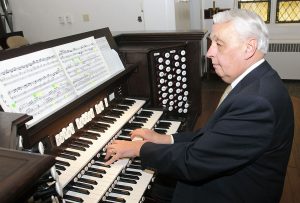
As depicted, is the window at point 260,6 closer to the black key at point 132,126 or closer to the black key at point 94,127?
the black key at point 132,126

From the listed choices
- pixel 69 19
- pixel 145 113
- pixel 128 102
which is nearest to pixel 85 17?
pixel 69 19

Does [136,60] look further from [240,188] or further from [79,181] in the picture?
[240,188]

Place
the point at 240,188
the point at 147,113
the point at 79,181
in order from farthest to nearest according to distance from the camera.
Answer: the point at 147,113 → the point at 79,181 → the point at 240,188

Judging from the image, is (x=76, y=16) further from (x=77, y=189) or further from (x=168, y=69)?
(x=77, y=189)

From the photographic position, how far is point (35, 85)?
1.48 m

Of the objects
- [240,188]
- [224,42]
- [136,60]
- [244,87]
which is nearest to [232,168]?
[240,188]

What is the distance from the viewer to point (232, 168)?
1.16 m

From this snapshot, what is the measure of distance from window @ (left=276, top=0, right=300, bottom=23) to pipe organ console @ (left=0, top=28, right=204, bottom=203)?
136 inches

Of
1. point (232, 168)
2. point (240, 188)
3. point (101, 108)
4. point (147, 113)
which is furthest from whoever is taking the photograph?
point (147, 113)

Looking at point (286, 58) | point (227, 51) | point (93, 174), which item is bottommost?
point (286, 58)

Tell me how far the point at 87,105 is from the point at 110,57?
51 cm

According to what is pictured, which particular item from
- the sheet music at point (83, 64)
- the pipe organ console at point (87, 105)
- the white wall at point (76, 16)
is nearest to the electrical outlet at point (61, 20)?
the white wall at point (76, 16)

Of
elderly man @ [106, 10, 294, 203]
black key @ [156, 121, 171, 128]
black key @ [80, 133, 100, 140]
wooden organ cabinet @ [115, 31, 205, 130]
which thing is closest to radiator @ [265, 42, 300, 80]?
wooden organ cabinet @ [115, 31, 205, 130]

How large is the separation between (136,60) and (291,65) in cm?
385
